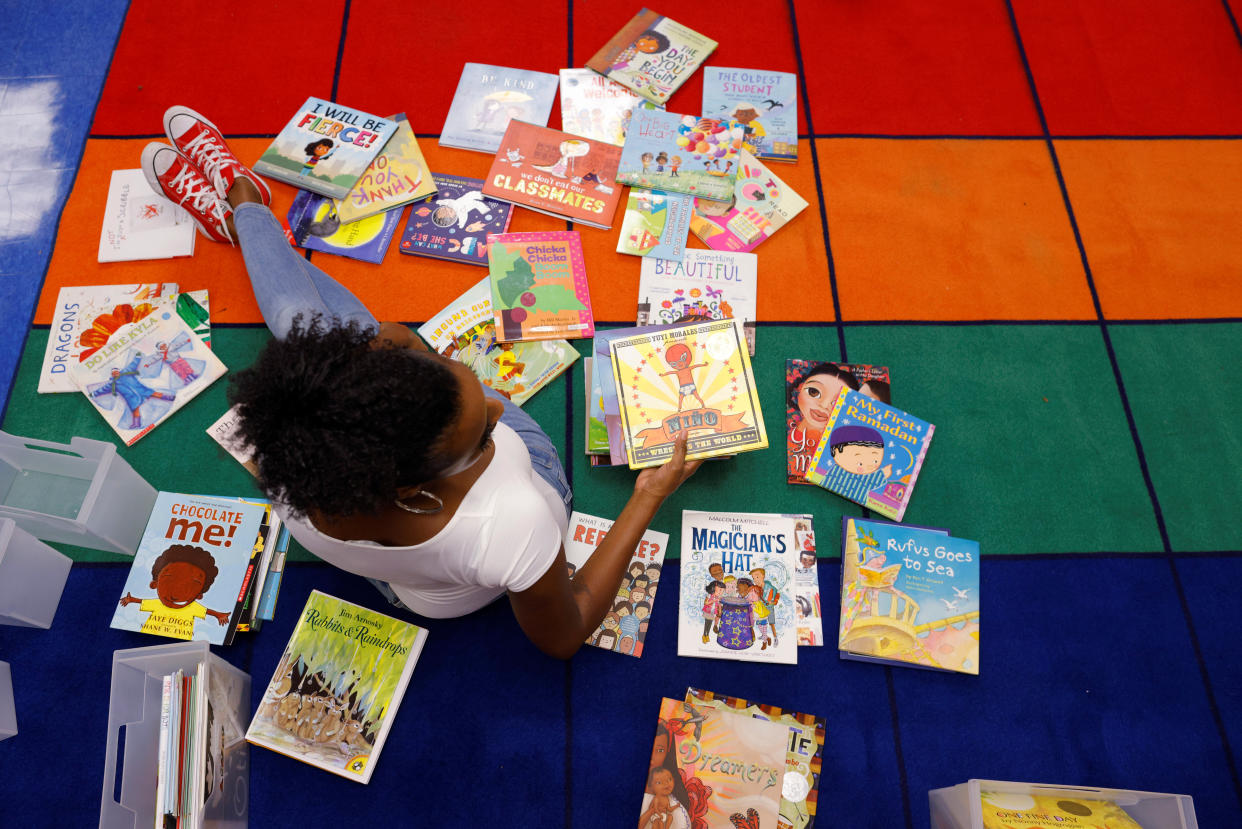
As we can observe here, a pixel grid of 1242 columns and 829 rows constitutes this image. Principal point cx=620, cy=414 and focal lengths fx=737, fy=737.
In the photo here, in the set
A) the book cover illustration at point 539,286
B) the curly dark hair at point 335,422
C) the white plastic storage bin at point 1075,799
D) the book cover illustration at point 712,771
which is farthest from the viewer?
the book cover illustration at point 539,286

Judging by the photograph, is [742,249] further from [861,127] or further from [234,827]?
[234,827]

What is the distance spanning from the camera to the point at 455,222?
204 centimetres

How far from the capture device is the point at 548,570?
1128mm

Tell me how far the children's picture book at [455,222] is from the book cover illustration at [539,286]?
52 millimetres

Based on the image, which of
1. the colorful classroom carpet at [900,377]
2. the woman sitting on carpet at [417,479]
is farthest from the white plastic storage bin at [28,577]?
the woman sitting on carpet at [417,479]

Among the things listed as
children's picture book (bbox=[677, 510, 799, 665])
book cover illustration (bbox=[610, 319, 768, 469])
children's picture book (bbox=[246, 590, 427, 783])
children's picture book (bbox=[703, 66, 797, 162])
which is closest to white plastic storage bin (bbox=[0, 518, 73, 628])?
children's picture book (bbox=[246, 590, 427, 783])

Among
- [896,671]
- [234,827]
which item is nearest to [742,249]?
[896,671]

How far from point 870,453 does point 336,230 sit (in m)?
1.53

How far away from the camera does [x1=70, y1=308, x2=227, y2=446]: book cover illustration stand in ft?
5.90

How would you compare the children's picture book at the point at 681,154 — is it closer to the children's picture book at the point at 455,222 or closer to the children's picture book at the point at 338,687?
the children's picture book at the point at 455,222

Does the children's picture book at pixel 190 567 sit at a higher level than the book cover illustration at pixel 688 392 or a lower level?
lower

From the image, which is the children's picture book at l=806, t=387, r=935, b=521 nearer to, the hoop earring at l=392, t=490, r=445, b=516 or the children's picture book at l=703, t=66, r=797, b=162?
the children's picture book at l=703, t=66, r=797, b=162

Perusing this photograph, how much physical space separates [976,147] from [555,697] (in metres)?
1.95

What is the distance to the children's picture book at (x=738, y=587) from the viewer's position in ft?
5.32
